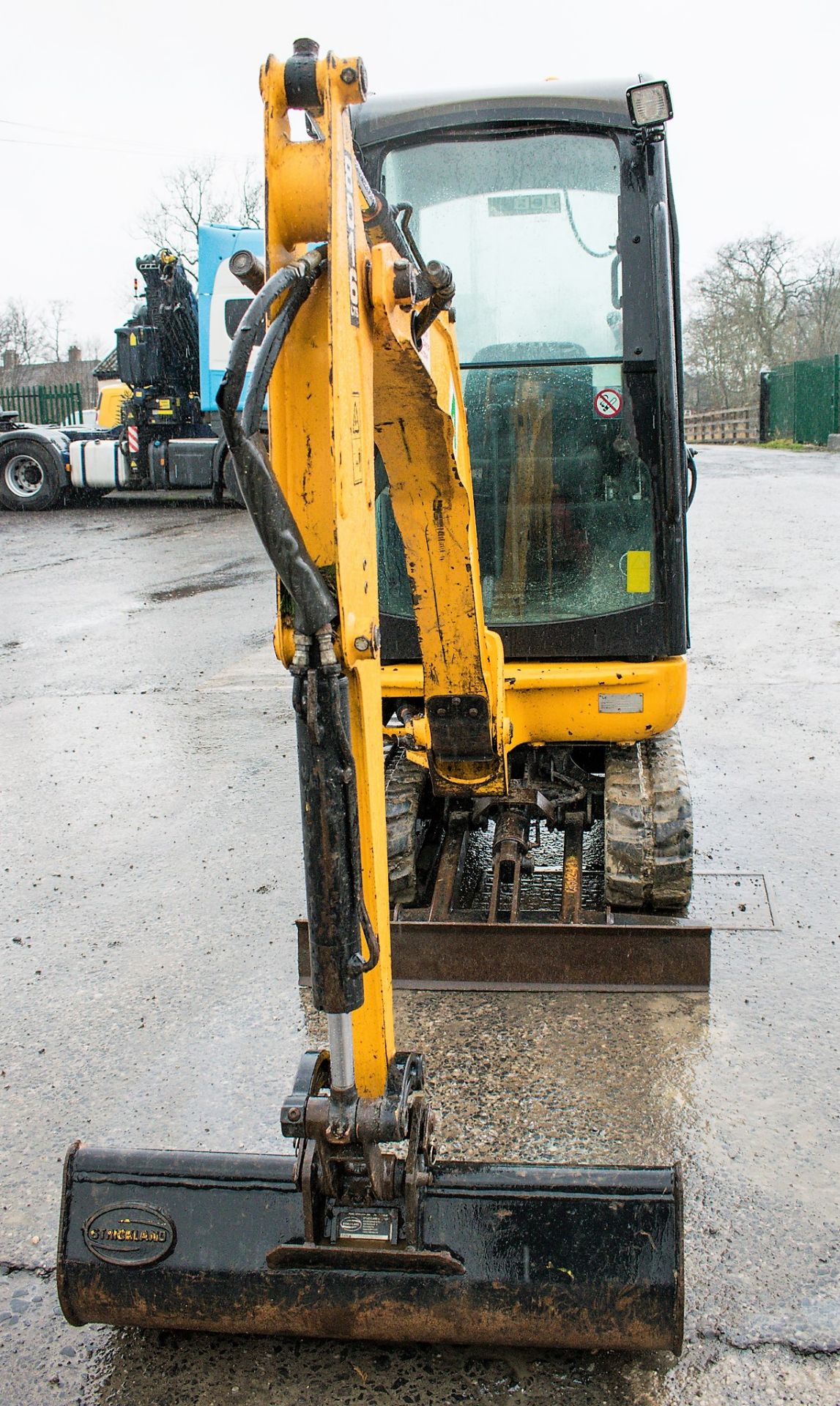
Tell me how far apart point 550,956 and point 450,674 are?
1042mm

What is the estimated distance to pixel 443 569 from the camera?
330 centimetres

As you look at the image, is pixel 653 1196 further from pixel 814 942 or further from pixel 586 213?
pixel 586 213

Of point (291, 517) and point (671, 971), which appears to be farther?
point (671, 971)

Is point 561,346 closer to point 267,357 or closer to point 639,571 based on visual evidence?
point 639,571

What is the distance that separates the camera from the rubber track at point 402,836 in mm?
4223

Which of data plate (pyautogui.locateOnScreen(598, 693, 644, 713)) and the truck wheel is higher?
the truck wheel

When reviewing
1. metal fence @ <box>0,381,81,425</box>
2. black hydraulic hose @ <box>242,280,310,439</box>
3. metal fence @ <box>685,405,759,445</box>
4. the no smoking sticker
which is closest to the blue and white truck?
metal fence @ <box>0,381,81,425</box>

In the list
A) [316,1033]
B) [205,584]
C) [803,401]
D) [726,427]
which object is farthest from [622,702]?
[726,427]

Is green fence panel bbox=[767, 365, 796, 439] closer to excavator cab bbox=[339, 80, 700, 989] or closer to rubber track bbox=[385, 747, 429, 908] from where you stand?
excavator cab bbox=[339, 80, 700, 989]

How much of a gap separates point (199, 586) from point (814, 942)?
936 centimetres

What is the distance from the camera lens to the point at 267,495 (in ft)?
6.66

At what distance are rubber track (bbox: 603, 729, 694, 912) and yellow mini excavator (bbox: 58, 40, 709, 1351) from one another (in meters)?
0.01

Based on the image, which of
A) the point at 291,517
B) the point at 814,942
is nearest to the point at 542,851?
the point at 814,942

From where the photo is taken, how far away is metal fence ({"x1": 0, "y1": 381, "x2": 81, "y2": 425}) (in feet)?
107
